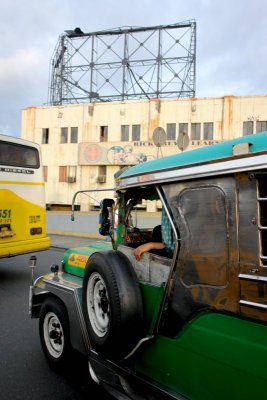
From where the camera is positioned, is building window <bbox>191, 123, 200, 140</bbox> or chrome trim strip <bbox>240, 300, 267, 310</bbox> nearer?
chrome trim strip <bbox>240, 300, 267, 310</bbox>

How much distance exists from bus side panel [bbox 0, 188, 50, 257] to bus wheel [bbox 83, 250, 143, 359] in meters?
5.60

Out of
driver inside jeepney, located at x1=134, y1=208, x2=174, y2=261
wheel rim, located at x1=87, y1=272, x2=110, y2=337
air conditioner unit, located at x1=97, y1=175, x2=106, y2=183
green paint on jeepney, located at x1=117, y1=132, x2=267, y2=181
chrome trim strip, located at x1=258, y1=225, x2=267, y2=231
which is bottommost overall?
wheel rim, located at x1=87, y1=272, x2=110, y2=337

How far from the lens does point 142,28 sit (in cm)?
3706

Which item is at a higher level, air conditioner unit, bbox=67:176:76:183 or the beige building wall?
the beige building wall

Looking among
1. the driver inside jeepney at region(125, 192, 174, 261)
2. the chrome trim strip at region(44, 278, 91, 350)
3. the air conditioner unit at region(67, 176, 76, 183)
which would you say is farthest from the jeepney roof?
the air conditioner unit at region(67, 176, 76, 183)

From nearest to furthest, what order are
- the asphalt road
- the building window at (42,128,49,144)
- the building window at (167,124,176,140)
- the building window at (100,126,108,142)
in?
the asphalt road < the building window at (167,124,176,140) < the building window at (100,126,108,142) < the building window at (42,128,49,144)

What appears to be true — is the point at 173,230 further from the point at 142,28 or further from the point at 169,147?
the point at 142,28

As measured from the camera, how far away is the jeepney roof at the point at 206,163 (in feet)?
6.71

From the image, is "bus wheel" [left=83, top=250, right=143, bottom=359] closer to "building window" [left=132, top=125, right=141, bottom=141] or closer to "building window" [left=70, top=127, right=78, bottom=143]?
"building window" [left=132, top=125, right=141, bottom=141]

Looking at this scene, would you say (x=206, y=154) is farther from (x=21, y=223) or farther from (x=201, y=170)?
(x=21, y=223)

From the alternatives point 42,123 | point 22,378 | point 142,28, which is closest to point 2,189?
point 22,378

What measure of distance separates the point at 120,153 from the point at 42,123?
8676mm

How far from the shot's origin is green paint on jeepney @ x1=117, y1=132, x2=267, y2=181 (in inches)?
80.7

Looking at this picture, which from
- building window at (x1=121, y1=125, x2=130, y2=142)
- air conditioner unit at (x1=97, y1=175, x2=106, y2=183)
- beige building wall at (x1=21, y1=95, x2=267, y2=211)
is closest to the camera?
beige building wall at (x1=21, y1=95, x2=267, y2=211)
